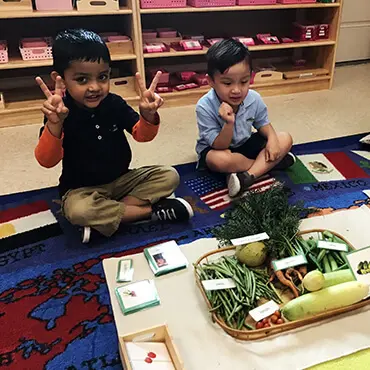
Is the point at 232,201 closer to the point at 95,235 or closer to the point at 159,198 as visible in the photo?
the point at 159,198

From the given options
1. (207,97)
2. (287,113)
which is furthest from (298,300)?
(287,113)

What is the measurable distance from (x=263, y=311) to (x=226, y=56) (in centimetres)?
85

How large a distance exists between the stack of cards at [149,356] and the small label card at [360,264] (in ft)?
1.27

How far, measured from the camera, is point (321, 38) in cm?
249

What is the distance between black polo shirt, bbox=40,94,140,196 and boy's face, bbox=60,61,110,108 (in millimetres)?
63

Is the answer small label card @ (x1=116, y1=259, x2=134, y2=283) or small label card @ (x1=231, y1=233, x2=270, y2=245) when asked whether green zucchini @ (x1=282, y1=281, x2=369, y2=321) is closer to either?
small label card @ (x1=231, y1=233, x2=270, y2=245)

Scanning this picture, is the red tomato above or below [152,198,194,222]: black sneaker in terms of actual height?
above

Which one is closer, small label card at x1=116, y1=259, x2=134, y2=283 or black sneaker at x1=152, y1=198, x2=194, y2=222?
small label card at x1=116, y1=259, x2=134, y2=283

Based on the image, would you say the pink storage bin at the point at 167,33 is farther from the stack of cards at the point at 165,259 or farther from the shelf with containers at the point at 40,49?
the stack of cards at the point at 165,259

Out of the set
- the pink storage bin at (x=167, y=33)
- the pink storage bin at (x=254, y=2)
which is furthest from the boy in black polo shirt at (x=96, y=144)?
the pink storage bin at (x=254, y=2)

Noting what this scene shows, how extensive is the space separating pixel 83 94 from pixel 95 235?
1.32 feet

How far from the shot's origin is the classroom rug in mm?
972

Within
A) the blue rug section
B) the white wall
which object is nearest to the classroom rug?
the blue rug section

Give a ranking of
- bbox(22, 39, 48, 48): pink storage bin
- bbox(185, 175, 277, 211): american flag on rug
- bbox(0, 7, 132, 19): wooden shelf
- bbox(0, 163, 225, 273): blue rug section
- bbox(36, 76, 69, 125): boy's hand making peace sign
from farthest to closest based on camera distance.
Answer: bbox(22, 39, 48, 48): pink storage bin
bbox(0, 7, 132, 19): wooden shelf
bbox(185, 175, 277, 211): american flag on rug
bbox(0, 163, 225, 273): blue rug section
bbox(36, 76, 69, 125): boy's hand making peace sign
